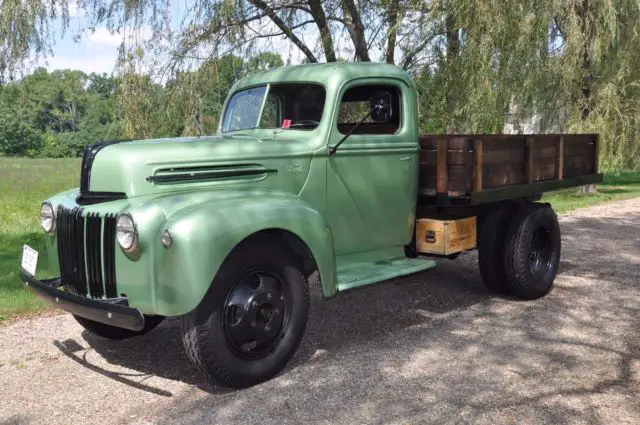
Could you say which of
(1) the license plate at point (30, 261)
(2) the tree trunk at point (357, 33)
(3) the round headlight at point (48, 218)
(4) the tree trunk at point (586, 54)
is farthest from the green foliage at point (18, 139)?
(1) the license plate at point (30, 261)

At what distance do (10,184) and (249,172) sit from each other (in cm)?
2164

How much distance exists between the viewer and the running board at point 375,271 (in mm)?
4418

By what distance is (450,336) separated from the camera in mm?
4762

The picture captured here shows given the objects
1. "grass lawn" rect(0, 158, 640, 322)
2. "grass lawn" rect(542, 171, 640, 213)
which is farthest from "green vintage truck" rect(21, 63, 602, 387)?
"grass lawn" rect(542, 171, 640, 213)

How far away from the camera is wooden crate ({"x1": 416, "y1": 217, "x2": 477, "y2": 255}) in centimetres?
523

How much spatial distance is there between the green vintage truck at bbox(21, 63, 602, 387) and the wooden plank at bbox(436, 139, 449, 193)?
0.04ft

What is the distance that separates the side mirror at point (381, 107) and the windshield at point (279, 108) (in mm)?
387

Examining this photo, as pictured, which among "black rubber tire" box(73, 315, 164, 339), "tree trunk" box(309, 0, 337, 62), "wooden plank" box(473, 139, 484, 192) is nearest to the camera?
"black rubber tire" box(73, 315, 164, 339)

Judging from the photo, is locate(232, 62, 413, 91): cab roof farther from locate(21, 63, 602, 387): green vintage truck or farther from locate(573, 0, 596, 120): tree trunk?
locate(573, 0, 596, 120): tree trunk

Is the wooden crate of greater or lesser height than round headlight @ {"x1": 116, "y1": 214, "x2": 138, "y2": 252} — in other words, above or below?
below

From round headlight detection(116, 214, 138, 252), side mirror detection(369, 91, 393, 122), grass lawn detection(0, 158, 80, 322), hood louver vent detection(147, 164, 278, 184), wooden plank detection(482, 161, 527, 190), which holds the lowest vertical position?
grass lawn detection(0, 158, 80, 322)

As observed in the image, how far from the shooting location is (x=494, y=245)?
576 cm

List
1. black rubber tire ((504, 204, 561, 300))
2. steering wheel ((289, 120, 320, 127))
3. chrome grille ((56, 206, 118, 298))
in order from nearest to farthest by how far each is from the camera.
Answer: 1. chrome grille ((56, 206, 118, 298))
2. steering wheel ((289, 120, 320, 127))
3. black rubber tire ((504, 204, 561, 300))

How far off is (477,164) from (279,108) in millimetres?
1566
